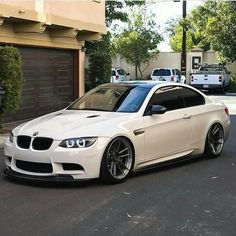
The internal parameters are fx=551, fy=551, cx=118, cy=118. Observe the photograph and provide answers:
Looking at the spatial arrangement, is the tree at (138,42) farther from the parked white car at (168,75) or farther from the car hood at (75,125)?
the car hood at (75,125)

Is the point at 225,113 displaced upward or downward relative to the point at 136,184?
upward

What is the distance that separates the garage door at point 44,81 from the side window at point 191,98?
7598 mm

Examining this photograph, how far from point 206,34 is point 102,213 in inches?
1262

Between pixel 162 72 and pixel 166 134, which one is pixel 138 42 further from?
pixel 166 134

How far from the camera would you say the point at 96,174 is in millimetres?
7328

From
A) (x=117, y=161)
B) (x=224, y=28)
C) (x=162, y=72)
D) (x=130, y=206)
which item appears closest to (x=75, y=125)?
(x=117, y=161)

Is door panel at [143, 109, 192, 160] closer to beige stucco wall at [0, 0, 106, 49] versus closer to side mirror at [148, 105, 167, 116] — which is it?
side mirror at [148, 105, 167, 116]

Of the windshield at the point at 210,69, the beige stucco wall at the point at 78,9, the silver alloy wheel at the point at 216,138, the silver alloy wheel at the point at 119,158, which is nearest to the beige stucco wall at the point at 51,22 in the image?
the beige stucco wall at the point at 78,9

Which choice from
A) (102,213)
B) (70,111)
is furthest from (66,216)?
(70,111)

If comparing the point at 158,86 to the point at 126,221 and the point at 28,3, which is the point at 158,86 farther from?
the point at 28,3

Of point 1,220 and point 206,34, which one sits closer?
point 1,220

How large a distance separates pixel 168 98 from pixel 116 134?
172 centimetres

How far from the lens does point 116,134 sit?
297 inches

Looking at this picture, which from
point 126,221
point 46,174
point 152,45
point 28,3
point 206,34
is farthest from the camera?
point 152,45
